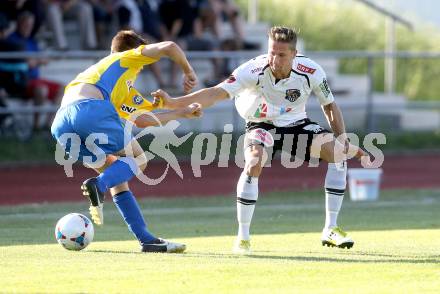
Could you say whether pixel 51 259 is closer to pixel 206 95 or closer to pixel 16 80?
pixel 206 95

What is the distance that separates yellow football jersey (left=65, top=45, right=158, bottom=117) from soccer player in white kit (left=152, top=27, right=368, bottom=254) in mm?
435

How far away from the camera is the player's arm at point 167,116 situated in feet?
29.6

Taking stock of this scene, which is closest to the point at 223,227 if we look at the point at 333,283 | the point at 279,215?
the point at 279,215

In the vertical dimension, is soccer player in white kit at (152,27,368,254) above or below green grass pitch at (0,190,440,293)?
above

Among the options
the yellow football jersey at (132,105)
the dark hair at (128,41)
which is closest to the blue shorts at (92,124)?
the yellow football jersey at (132,105)

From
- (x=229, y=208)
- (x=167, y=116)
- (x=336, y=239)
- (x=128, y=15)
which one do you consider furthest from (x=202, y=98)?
(x=128, y=15)

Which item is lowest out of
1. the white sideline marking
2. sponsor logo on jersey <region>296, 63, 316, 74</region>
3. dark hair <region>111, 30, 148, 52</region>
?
the white sideline marking

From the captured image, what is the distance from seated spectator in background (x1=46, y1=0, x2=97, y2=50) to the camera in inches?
773

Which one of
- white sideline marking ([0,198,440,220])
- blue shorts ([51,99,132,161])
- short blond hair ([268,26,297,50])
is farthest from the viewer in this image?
white sideline marking ([0,198,440,220])

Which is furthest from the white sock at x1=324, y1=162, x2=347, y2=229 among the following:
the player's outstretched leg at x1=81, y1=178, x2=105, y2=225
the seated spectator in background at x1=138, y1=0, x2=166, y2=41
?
the seated spectator in background at x1=138, y1=0, x2=166, y2=41

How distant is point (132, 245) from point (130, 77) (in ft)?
5.19

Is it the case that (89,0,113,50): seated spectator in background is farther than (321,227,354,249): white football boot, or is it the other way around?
(89,0,113,50): seated spectator in background

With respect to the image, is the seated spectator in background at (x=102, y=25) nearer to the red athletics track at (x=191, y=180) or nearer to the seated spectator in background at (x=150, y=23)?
the seated spectator in background at (x=150, y=23)

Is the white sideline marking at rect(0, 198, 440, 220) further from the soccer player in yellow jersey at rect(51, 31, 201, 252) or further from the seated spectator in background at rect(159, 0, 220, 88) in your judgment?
the seated spectator in background at rect(159, 0, 220, 88)
